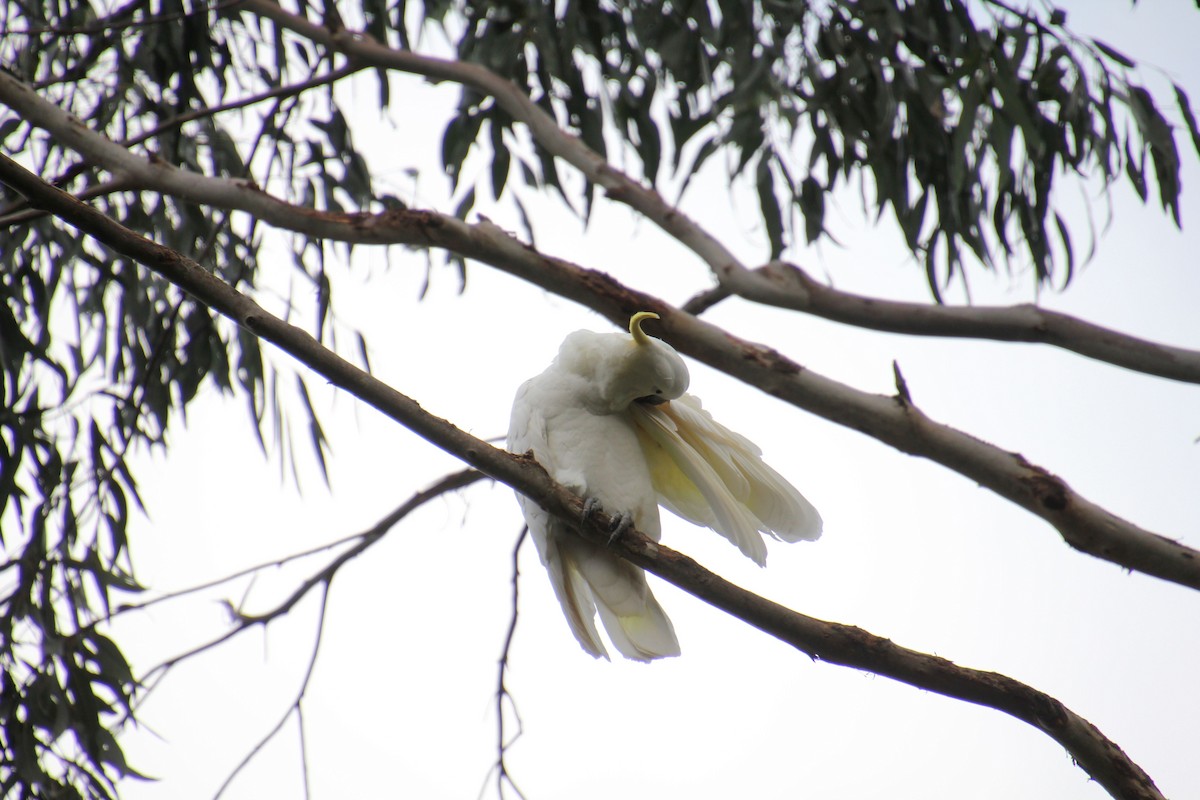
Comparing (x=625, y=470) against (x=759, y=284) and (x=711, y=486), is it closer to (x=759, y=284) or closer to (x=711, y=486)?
(x=711, y=486)

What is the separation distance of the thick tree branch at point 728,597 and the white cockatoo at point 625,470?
1.56 feet

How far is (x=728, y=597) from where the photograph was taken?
3.72 feet

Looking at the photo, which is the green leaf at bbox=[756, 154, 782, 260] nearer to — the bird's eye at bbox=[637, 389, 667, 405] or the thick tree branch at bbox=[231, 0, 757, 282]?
the thick tree branch at bbox=[231, 0, 757, 282]

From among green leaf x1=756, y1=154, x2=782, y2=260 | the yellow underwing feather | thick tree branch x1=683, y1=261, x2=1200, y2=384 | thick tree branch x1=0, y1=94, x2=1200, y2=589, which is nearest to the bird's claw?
the yellow underwing feather

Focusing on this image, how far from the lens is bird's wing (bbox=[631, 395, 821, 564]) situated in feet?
5.37

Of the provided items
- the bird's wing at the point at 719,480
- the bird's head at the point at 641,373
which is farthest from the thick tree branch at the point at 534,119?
the bird's wing at the point at 719,480

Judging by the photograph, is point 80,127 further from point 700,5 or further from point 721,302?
point 700,5

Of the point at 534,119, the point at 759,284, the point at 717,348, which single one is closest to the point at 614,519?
the point at 717,348

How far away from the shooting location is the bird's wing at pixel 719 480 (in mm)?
1638

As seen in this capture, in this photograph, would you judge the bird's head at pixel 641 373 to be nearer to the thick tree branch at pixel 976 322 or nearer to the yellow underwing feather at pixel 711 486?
the yellow underwing feather at pixel 711 486

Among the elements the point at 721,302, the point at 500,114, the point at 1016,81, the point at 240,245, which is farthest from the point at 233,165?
the point at 1016,81

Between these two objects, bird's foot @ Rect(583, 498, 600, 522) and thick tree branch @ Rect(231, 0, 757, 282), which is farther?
thick tree branch @ Rect(231, 0, 757, 282)

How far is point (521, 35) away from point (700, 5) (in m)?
0.42

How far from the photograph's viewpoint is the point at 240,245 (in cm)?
267
